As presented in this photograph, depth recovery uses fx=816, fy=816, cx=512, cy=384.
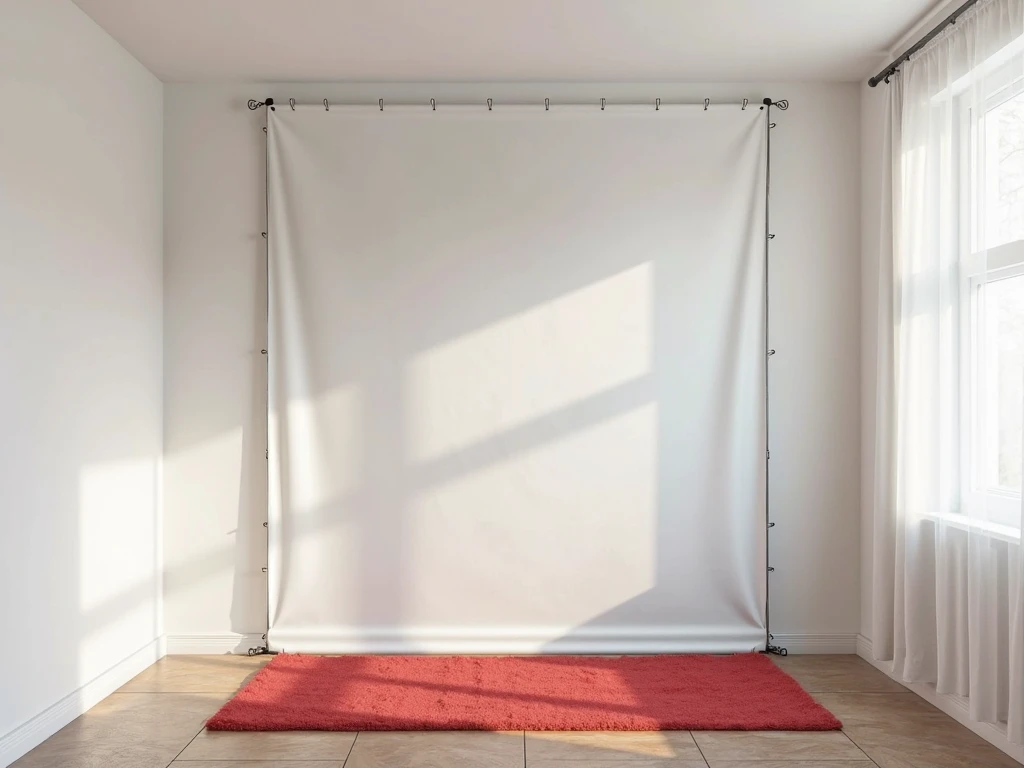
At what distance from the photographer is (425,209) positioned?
3803mm

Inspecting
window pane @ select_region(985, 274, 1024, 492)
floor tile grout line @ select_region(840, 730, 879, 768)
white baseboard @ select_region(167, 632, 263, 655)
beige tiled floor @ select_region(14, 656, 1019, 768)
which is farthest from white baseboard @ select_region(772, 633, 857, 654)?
white baseboard @ select_region(167, 632, 263, 655)

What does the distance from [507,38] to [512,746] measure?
2.72 metres

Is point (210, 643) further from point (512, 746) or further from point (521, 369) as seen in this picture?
point (521, 369)

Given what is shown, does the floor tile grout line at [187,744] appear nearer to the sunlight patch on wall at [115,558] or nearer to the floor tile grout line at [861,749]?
the sunlight patch on wall at [115,558]

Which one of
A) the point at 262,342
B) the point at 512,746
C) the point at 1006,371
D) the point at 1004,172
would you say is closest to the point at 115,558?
the point at 262,342

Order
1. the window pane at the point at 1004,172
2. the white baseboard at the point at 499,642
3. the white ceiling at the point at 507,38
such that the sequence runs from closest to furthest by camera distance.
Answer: the window pane at the point at 1004,172, the white ceiling at the point at 507,38, the white baseboard at the point at 499,642

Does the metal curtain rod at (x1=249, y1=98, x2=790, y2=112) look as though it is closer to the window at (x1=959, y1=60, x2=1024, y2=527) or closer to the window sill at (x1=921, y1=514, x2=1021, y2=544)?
the window at (x1=959, y1=60, x2=1024, y2=527)

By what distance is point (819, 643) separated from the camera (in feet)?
12.4

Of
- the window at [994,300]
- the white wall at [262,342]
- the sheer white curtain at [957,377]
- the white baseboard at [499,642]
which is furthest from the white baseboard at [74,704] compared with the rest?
the window at [994,300]

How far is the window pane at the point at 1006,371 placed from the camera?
2729 mm

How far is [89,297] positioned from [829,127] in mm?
3318

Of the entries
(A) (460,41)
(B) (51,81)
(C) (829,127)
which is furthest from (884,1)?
(B) (51,81)

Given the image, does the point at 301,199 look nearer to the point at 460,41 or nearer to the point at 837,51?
the point at 460,41

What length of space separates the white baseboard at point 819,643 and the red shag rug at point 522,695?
198 millimetres
